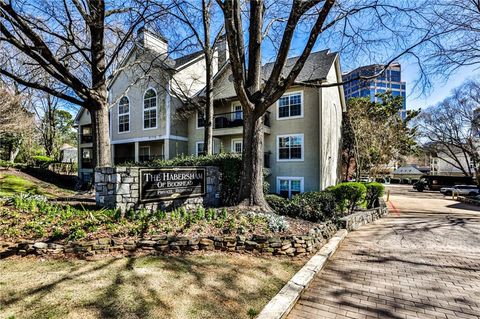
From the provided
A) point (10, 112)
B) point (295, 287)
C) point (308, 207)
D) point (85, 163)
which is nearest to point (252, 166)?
point (308, 207)

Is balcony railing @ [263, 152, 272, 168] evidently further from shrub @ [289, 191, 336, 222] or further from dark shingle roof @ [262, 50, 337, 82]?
shrub @ [289, 191, 336, 222]

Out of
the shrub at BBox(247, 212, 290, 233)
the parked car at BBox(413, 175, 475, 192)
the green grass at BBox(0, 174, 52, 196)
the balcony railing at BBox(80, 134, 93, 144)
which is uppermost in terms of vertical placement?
the balcony railing at BBox(80, 134, 93, 144)

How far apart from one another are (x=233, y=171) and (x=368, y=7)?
21.1ft

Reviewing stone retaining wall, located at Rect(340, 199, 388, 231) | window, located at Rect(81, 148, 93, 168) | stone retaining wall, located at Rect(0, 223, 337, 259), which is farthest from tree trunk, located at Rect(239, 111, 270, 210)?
window, located at Rect(81, 148, 93, 168)

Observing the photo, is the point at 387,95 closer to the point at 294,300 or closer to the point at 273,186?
the point at 273,186

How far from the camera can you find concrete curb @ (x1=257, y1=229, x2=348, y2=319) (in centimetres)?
309

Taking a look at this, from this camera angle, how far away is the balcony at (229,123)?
50.1ft

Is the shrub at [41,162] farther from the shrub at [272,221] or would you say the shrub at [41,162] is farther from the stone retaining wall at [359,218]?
the stone retaining wall at [359,218]

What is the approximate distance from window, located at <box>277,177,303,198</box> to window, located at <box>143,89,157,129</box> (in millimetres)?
10347

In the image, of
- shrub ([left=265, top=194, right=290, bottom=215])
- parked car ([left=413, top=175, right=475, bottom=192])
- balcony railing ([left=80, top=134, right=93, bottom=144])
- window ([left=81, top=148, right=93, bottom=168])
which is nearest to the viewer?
shrub ([left=265, top=194, right=290, bottom=215])

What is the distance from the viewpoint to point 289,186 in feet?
48.1

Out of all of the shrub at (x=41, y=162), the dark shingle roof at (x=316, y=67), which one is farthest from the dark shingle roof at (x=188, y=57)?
the shrub at (x=41, y=162)

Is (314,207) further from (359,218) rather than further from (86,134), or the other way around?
(86,134)

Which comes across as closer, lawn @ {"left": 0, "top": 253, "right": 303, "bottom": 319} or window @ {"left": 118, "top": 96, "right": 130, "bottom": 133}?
lawn @ {"left": 0, "top": 253, "right": 303, "bottom": 319}
